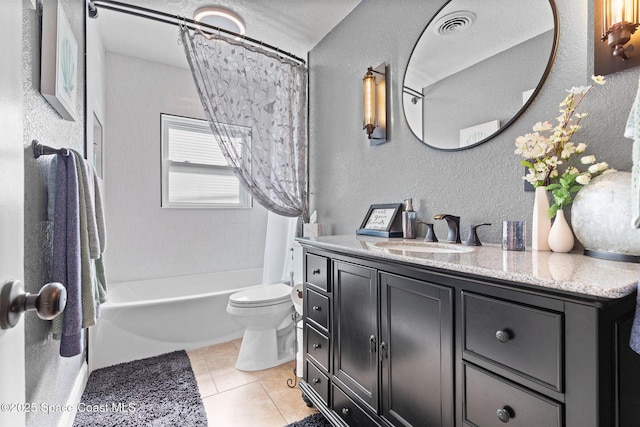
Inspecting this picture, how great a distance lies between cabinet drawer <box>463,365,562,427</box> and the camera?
719mm

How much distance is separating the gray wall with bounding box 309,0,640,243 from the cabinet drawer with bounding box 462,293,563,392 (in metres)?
0.60

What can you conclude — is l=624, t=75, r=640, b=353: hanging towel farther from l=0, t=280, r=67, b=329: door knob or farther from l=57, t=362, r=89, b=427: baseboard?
l=57, t=362, r=89, b=427: baseboard

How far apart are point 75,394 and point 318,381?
4.45 ft

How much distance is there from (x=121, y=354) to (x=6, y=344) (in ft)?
7.12

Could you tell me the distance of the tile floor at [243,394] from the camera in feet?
A: 5.41

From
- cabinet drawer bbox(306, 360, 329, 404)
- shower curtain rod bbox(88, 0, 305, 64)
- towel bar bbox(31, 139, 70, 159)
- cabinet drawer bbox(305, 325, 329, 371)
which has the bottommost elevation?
cabinet drawer bbox(306, 360, 329, 404)

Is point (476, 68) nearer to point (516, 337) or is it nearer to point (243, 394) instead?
point (516, 337)

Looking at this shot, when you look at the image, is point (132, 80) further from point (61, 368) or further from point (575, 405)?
point (575, 405)

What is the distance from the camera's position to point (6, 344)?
481 mm

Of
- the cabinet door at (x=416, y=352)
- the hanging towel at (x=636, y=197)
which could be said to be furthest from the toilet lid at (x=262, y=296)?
the hanging towel at (x=636, y=197)

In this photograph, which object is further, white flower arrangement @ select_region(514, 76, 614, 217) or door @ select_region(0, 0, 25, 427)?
white flower arrangement @ select_region(514, 76, 614, 217)

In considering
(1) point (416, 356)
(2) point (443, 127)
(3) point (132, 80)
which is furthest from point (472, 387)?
(3) point (132, 80)

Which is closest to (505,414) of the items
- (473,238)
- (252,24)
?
(473,238)

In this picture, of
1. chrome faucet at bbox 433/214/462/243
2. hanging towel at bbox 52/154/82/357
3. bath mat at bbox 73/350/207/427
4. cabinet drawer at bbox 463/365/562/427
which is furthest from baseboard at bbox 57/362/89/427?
chrome faucet at bbox 433/214/462/243
